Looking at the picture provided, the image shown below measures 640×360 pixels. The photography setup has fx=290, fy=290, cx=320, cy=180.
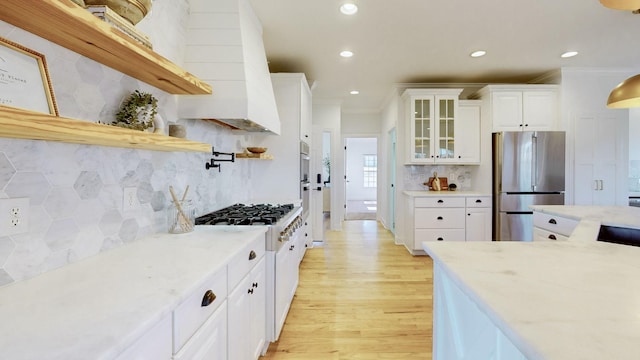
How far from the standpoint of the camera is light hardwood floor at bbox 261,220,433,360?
201 cm

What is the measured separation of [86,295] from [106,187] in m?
0.61

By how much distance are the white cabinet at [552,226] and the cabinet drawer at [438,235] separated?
1.57 metres

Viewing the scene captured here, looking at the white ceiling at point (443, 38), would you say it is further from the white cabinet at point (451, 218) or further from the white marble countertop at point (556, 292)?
the white marble countertop at point (556, 292)

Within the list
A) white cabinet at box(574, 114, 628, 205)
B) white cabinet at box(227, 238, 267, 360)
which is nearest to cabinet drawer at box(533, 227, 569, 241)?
white cabinet at box(227, 238, 267, 360)

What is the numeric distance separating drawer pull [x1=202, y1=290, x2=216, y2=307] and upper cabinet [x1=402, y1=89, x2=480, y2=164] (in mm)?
3783

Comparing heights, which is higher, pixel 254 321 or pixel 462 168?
pixel 462 168

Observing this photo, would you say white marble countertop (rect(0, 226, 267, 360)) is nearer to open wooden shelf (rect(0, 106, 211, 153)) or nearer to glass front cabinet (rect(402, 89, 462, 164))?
open wooden shelf (rect(0, 106, 211, 153))

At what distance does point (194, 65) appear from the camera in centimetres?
194

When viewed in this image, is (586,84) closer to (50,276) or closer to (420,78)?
(420,78)

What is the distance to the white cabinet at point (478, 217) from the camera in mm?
3992

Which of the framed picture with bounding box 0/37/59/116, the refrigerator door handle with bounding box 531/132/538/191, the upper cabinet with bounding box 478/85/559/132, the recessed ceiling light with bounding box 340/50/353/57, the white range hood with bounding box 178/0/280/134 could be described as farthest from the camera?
the upper cabinet with bounding box 478/85/559/132

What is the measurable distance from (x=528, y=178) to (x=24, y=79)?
471 cm

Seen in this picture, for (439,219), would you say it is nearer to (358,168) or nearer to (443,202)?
(443,202)

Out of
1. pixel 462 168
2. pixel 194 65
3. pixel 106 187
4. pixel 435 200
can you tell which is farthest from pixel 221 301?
pixel 462 168
